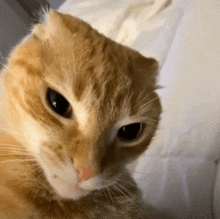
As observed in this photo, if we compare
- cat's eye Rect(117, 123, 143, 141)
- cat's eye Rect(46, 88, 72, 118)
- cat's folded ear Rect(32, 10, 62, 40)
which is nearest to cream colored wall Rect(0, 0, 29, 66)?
cat's folded ear Rect(32, 10, 62, 40)

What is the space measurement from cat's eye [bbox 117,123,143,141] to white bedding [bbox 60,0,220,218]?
0.53 feet

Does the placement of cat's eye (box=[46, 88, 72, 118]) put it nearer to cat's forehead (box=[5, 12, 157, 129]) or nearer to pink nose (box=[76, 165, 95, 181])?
cat's forehead (box=[5, 12, 157, 129])

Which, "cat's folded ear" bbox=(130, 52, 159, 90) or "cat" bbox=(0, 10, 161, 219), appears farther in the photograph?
"cat's folded ear" bbox=(130, 52, 159, 90)

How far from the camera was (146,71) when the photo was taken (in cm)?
61

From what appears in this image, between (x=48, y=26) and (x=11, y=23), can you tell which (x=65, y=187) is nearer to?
(x=48, y=26)

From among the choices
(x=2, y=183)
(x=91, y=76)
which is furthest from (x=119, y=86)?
(x=2, y=183)

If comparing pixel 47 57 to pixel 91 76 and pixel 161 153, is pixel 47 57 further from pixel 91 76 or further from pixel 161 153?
pixel 161 153

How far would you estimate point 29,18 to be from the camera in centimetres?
65

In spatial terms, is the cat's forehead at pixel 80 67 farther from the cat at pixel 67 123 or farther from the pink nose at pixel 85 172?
the pink nose at pixel 85 172

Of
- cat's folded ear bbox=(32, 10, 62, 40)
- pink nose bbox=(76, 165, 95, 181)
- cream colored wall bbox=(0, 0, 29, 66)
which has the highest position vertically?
cream colored wall bbox=(0, 0, 29, 66)

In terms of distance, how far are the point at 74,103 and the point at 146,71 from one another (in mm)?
241

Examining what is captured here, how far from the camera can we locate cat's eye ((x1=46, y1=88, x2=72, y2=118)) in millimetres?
451

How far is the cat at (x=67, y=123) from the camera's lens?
0.41m

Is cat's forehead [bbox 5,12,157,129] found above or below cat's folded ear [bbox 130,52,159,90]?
below
